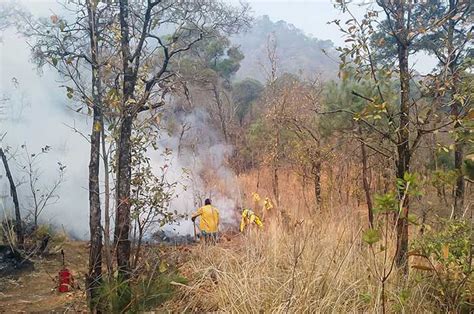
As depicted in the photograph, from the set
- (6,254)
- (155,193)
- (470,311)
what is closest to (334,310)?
(470,311)

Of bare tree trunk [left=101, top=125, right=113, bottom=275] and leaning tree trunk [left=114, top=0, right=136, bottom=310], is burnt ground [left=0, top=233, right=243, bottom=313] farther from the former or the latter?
bare tree trunk [left=101, top=125, right=113, bottom=275]

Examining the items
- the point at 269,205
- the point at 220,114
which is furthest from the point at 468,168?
the point at 220,114

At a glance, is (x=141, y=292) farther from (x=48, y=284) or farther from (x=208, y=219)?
(x=48, y=284)

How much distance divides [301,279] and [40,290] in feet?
19.0

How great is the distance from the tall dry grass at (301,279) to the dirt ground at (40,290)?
1.43 m

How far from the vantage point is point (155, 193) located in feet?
15.4

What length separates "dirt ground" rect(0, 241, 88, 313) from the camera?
6.03m

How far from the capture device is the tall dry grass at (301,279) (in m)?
3.04

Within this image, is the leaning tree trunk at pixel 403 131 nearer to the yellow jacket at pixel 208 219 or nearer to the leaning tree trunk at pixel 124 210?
the leaning tree trunk at pixel 124 210

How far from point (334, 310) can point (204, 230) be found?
5539 millimetres

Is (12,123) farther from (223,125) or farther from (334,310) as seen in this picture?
(334,310)

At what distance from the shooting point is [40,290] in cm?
743

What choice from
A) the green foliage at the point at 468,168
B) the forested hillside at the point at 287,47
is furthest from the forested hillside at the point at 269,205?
the forested hillside at the point at 287,47

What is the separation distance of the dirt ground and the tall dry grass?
4.70 ft
